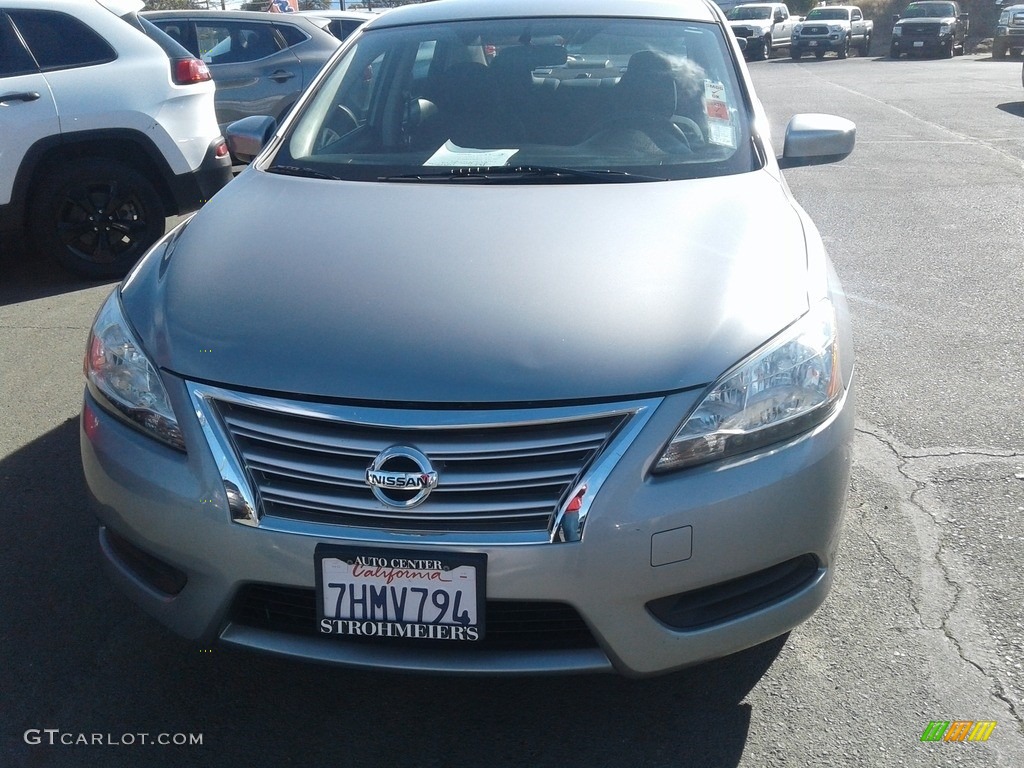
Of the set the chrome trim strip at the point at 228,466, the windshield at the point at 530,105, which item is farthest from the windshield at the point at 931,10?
the chrome trim strip at the point at 228,466

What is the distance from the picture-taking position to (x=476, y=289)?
2.56 meters

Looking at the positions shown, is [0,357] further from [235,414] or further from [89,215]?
[235,414]

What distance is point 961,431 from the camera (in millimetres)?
4191

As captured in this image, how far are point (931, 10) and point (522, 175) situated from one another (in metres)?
37.2

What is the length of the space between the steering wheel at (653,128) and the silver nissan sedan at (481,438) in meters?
0.58

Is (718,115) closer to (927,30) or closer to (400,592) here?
(400,592)

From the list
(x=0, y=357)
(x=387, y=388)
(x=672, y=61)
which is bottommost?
(x=0, y=357)

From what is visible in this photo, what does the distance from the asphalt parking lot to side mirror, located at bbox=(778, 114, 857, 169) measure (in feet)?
3.48

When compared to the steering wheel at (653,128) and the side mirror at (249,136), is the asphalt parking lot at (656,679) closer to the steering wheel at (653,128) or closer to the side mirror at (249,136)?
the steering wheel at (653,128)

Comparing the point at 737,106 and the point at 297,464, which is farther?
the point at 737,106

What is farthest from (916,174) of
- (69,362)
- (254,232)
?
(254,232)

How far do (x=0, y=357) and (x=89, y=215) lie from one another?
157 cm

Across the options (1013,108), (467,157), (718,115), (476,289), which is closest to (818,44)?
(1013,108)

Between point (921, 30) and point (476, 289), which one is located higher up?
point (476, 289)
